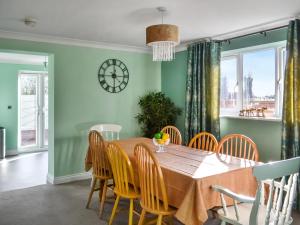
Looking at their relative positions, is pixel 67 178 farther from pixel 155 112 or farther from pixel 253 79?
pixel 253 79

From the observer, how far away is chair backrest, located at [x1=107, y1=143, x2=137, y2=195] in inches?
106

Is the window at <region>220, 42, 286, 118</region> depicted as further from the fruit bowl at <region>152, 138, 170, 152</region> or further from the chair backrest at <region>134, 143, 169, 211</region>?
the chair backrest at <region>134, 143, 169, 211</region>

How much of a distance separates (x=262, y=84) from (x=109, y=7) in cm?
245

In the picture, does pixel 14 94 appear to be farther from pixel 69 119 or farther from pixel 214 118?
pixel 214 118

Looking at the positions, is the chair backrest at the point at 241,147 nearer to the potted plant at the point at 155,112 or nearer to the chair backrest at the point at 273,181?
the chair backrest at the point at 273,181

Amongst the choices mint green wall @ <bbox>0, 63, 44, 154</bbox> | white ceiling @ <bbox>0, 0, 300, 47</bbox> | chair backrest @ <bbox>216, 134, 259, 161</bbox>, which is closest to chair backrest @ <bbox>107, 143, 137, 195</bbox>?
chair backrest @ <bbox>216, 134, 259, 161</bbox>

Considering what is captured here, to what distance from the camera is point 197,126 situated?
4.69 m

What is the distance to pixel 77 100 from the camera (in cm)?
475

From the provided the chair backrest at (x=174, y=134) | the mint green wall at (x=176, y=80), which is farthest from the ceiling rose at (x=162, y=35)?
the mint green wall at (x=176, y=80)

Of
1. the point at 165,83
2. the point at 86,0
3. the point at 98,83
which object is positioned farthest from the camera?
the point at 165,83

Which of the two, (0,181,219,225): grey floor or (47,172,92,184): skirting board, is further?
(47,172,92,184): skirting board

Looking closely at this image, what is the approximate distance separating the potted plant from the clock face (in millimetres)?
529

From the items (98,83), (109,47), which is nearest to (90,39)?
(109,47)

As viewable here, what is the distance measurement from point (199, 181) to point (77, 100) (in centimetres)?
312
